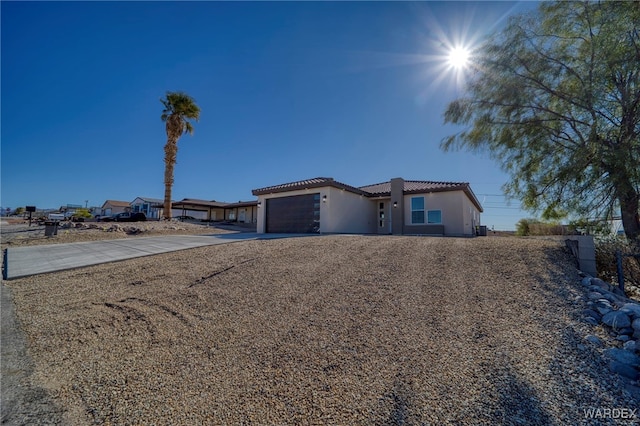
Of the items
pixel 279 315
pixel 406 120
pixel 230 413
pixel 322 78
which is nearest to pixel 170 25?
pixel 322 78

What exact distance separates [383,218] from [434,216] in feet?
11.4

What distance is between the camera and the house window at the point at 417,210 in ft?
48.2

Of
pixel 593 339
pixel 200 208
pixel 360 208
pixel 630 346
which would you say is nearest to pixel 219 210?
pixel 200 208

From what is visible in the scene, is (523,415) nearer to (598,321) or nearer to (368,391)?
(368,391)

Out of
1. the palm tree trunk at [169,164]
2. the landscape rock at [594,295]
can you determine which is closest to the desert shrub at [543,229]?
the landscape rock at [594,295]

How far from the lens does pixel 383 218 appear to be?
55.9 feet

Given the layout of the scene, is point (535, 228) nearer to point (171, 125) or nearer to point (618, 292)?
point (618, 292)

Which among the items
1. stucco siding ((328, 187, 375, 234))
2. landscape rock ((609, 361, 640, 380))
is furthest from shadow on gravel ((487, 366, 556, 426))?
stucco siding ((328, 187, 375, 234))

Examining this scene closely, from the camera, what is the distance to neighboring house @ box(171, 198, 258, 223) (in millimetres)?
29547

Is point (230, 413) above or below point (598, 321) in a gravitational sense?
below

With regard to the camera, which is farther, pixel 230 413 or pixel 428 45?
pixel 428 45

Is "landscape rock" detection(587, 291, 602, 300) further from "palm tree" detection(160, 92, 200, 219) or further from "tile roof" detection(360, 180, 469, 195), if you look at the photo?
"palm tree" detection(160, 92, 200, 219)

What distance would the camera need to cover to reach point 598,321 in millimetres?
3289

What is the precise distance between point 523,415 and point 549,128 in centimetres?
789
